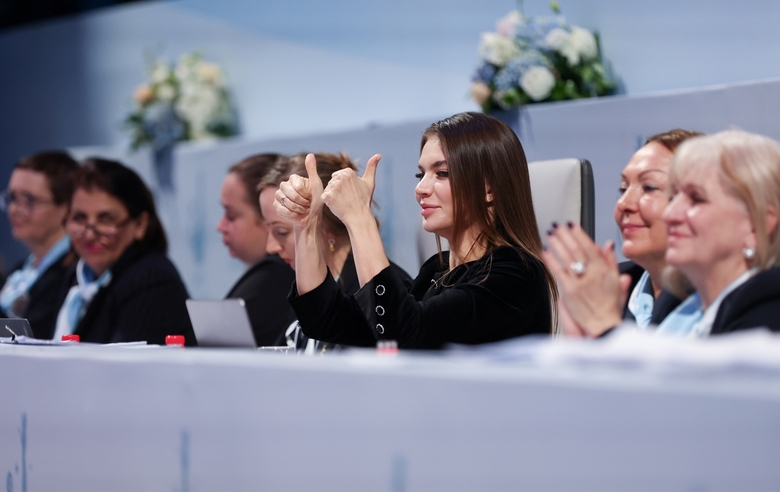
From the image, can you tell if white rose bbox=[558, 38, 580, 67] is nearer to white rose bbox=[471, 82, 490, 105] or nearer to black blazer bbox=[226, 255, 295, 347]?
white rose bbox=[471, 82, 490, 105]

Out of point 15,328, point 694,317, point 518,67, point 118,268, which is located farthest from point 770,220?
point 118,268

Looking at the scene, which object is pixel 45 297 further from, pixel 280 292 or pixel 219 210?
pixel 280 292

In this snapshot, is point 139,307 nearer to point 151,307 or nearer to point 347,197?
point 151,307

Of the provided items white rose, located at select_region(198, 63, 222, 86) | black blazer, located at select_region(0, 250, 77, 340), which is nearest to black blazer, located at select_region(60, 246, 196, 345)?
black blazer, located at select_region(0, 250, 77, 340)

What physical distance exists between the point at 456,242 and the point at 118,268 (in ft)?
4.68

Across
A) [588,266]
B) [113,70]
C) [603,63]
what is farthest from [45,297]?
[588,266]

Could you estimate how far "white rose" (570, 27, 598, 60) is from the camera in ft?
9.43

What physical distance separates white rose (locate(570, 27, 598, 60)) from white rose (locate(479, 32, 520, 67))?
18 cm

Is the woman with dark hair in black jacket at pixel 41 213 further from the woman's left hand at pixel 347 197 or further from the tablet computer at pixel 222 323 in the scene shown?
the woman's left hand at pixel 347 197

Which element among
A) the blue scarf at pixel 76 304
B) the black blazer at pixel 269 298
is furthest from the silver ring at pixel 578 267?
the blue scarf at pixel 76 304

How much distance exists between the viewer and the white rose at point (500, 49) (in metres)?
2.89

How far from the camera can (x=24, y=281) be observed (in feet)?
12.4

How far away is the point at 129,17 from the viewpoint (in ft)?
15.7

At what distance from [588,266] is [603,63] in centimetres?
183
